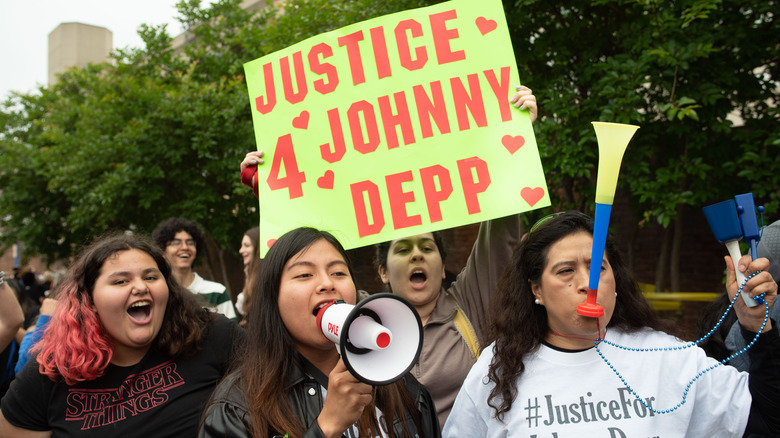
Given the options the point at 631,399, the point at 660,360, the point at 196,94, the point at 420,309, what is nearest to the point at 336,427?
the point at 631,399

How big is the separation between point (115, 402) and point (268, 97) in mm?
1437

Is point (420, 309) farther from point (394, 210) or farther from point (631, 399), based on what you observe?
point (631, 399)

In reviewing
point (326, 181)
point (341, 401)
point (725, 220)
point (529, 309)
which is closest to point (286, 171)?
point (326, 181)

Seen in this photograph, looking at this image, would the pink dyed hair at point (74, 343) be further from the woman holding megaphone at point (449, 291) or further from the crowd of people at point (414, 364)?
the woman holding megaphone at point (449, 291)

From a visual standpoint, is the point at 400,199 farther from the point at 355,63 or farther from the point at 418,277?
the point at 355,63

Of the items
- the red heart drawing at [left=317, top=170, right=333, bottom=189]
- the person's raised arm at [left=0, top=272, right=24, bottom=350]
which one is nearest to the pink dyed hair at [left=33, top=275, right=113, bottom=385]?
the person's raised arm at [left=0, top=272, right=24, bottom=350]

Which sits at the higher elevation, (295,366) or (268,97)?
(268,97)

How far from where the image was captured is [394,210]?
2467mm

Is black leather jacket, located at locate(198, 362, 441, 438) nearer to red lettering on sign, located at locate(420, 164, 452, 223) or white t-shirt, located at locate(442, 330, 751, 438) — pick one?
white t-shirt, located at locate(442, 330, 751, 438)

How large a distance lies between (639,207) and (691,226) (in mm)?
2314

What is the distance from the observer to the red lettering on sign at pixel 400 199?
2451 millimetres

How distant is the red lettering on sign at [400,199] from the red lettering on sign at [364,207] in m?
0.05

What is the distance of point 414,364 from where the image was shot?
1384 mm

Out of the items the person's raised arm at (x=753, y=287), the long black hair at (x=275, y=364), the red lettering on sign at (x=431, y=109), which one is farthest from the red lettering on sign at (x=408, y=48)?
the person's raised arm at (x=753, y=287)
